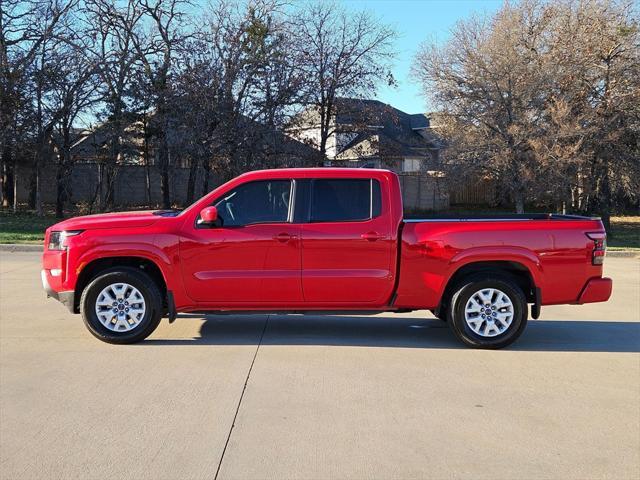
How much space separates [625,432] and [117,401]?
3.86 m

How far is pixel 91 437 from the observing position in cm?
436

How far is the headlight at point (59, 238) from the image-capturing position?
22.4 ft

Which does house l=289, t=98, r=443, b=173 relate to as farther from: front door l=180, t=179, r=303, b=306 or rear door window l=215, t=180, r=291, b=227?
front door l=180, t=179, r=303, b=306

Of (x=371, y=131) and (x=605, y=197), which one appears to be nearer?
(x=605, y=197)

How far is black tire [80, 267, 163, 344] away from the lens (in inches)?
269

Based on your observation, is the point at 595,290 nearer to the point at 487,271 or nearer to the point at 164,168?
the point at 487,271

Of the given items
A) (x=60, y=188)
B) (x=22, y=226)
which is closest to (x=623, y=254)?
(x=22, y=226)

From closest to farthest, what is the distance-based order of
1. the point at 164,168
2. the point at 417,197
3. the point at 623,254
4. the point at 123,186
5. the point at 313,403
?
the point at 313,403 < the point at 623,254 < the point at 164,168 < the point at 123,186 < the point at 417,197

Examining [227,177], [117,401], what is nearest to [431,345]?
[117,401]

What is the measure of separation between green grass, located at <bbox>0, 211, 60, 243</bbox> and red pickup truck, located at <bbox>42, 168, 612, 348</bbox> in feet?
44.3

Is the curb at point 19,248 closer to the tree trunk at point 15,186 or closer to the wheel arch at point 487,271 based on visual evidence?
the tree trunk at point 15,186

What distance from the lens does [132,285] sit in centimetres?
684

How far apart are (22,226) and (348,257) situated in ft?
66.2

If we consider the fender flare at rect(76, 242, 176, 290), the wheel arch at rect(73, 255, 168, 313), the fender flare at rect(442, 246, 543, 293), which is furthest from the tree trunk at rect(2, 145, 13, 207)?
the fender flare at rect(442, 246, 543, 293)
